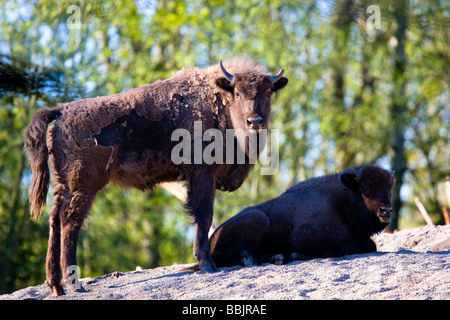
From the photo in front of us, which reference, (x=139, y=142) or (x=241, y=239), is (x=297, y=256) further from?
(x=139, y=142)

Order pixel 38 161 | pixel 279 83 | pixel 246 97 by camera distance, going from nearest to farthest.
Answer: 1. pixel 38 161
2. pixel 246 97
3. pixel 279 83

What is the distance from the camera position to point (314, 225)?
→ 7.79m

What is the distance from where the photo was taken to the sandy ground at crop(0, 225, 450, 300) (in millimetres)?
5898

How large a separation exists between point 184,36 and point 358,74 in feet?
22.3

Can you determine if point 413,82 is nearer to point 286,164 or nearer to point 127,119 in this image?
point 286,164

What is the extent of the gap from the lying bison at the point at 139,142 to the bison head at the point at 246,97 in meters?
0.01

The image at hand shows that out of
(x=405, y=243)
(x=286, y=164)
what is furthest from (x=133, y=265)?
(x=405, y=243)

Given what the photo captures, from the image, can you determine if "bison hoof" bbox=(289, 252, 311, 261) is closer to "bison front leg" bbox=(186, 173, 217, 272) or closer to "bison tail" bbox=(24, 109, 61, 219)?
"bison front leg" bbox=(186, 173, 217, 272)

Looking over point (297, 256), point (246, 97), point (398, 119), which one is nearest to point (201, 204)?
point (297, 256)

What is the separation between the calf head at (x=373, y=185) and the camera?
306 inches

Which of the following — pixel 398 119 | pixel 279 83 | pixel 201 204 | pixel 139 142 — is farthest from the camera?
pixel 398 119

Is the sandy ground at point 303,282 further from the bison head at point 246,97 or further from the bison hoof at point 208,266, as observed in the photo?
the bison head at point 246,97

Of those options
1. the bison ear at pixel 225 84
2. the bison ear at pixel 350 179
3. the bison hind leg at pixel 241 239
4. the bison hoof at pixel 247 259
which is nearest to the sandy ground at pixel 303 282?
the bison hoof at pixel 247 259

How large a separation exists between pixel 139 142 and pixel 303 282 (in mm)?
2574
